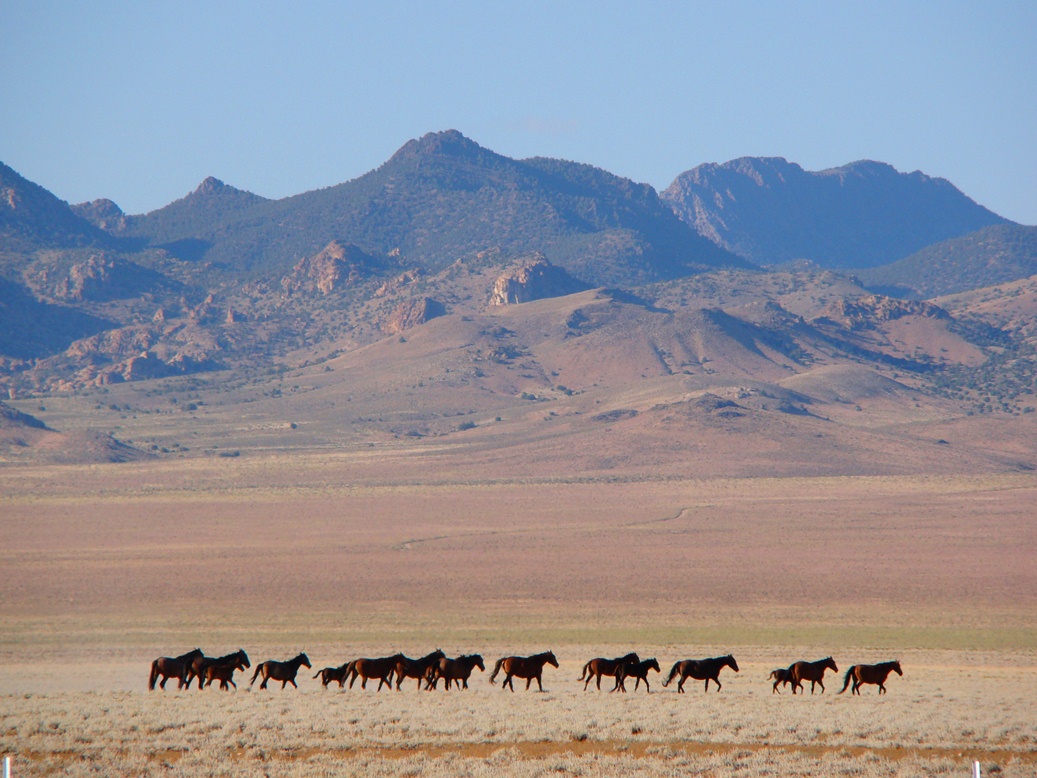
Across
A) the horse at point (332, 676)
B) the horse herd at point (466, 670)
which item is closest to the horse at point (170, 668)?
the horse herd at point (466, 670)

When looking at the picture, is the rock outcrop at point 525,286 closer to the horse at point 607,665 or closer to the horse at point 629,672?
the horse at point 607,665

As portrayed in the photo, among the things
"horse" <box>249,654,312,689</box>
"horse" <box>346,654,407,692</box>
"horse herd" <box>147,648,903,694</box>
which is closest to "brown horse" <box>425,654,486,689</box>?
"horse herd" <box>147,648,903,694</box>

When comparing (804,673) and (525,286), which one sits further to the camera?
(525,286)

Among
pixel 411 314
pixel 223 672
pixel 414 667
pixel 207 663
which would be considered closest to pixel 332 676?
pixel 414 667

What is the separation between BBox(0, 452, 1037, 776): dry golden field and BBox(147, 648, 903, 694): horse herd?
436 mm

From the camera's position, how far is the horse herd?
871 inches

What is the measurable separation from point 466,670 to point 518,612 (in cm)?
1507

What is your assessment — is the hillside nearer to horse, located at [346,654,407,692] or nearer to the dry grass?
horse, located at [346,654,407,692]

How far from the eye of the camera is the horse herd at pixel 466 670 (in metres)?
22.1

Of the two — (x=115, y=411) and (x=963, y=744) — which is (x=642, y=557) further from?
(x=115, y=411)

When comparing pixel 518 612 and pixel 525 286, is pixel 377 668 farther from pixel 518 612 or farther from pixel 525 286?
pixel 525 286

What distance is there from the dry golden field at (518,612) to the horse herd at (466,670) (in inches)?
17.2

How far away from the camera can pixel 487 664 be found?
90.1ft

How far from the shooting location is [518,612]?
37.8 meters
